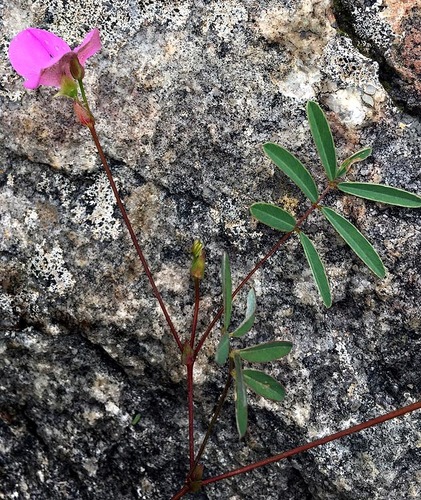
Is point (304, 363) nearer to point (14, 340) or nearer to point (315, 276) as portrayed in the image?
point (315, 276)

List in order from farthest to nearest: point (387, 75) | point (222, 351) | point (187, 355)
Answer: point (387, 75) < point (187, 355) < point (222, 351)

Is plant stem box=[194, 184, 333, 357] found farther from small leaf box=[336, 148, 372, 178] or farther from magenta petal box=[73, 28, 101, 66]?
magenta petal box=[73, 28, 101, 66]

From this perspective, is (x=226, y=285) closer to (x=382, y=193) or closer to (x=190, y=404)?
(x=190, y=404)

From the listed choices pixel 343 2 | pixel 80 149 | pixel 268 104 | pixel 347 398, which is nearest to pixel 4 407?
pixel 80 149

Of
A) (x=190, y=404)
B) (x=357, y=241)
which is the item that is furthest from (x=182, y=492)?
(x=357, y=241)

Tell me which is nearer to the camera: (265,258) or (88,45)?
(88,45)

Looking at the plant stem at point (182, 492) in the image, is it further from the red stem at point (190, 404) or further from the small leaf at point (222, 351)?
the small leaf at point (222, 351)

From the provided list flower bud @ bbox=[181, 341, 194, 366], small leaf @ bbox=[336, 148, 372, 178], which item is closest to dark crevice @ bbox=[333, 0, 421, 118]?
small leaf @ bbox=[336, 148, 372, 178]
